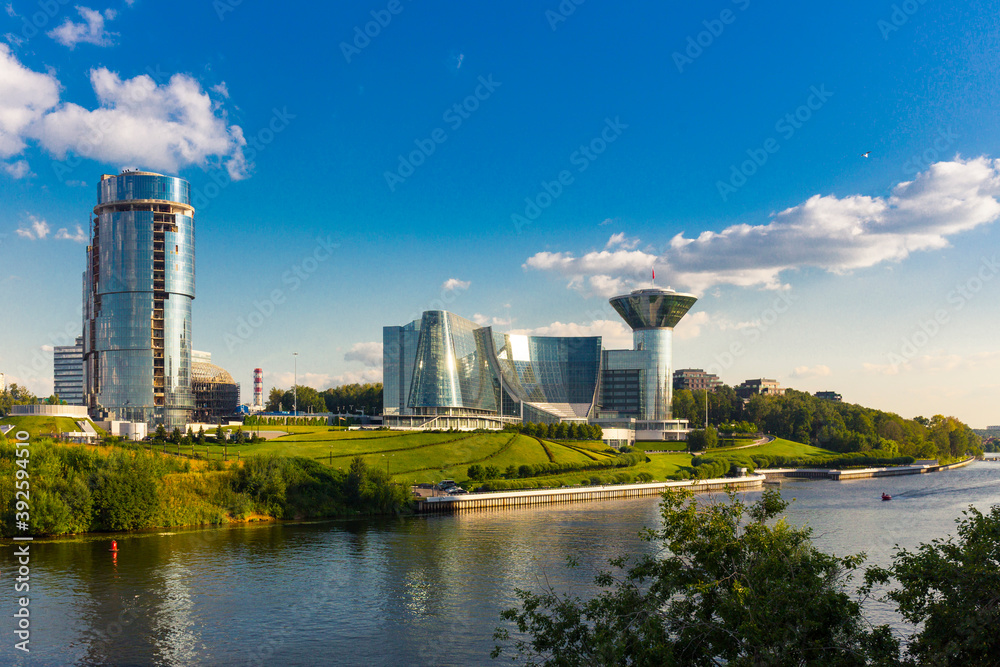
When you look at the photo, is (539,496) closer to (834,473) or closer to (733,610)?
(834,473)

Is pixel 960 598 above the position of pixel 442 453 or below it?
above

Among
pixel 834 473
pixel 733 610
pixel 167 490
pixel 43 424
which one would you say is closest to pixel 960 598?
pixel 733 610

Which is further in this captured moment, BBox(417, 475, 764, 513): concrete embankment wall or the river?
BBox(417, 475, 764, 513): concrete embankment wall

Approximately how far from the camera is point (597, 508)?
308ft

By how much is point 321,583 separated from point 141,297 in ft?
378

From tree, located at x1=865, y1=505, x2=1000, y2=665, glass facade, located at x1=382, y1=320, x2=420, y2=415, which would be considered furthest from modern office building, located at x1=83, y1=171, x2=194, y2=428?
tree, located at x1=865, y1=505, x2=1000, y2=665

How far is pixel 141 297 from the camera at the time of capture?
14738 cm

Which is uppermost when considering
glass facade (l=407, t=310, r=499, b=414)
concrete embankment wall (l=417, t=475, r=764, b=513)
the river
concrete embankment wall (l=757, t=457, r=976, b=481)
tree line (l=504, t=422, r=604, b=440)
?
glass facade (l=407, t=310, r=499, b=414)

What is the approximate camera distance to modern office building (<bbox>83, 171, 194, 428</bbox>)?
14600 centimetres

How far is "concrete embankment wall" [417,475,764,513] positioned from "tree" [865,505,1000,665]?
203ft

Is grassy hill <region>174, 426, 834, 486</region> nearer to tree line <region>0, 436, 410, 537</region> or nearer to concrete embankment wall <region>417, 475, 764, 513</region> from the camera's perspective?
concrete embankment wall <region>417, 475, 764, 513</region>

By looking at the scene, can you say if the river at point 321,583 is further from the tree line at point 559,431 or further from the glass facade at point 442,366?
the glass facade at point 442,366

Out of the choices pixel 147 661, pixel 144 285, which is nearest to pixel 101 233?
pixel 144 285

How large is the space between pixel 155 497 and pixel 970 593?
225 ft
